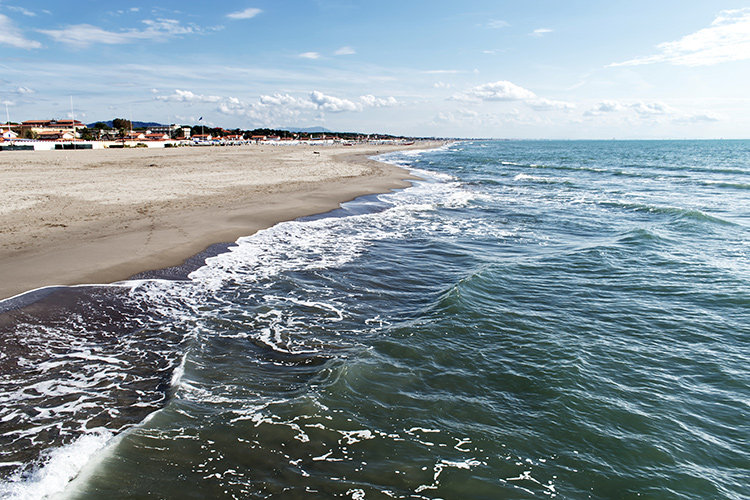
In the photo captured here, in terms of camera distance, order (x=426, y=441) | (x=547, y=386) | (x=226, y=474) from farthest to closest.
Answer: (x=547, y=386) < (x=426, y=441) < (x=226, y=474)

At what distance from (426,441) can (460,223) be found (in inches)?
563

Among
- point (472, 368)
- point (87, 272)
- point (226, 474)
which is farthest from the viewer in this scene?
point (87, 272)

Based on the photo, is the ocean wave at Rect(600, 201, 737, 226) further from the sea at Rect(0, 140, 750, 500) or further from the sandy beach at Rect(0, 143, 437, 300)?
the sandy beach at Rect(0, 143, 437, 300)

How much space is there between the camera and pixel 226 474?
434 centimetres

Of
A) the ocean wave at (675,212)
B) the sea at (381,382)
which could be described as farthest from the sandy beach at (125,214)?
the ocean wave at (675,212)

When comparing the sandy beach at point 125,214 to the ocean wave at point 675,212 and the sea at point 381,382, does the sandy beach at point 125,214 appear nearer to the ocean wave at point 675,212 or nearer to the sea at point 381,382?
the sea at point 381,382

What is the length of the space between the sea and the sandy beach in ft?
4.12

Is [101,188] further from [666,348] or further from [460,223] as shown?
[666,348]

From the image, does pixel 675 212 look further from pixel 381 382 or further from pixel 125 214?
pixel 125 214

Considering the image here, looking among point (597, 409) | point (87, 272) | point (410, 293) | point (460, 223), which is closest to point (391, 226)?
point (460, 223)

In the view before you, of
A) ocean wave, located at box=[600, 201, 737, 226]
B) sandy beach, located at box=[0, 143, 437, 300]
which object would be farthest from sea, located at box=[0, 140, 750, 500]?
ocean wave, located at box=[600, 201, 737, 226]

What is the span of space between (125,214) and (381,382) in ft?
45.2

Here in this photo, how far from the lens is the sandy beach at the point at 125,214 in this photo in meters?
10.2

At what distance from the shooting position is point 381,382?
616 cm
